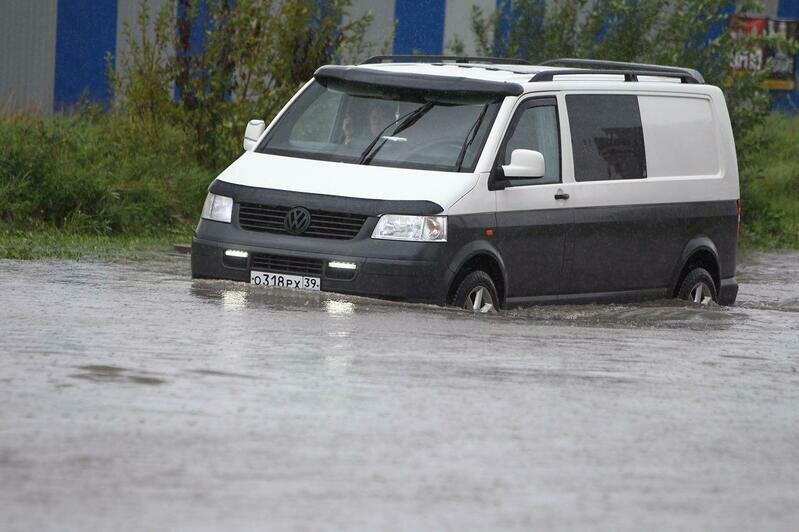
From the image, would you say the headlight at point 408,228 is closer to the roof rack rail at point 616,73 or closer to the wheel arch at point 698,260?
the roof rack rail at point 616,73

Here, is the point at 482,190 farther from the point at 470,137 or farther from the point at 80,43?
the point at 80,43

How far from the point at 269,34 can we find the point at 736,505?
1519 cm

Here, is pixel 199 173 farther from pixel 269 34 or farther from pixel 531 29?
pixel 531 29

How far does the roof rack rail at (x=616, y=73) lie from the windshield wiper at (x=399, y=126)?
0.77m

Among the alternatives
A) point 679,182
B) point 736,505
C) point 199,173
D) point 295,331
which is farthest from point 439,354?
point 199,173

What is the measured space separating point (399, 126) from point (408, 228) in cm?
122

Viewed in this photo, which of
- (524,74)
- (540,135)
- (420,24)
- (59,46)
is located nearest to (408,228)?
(540,135)

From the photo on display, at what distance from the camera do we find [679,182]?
534 inches

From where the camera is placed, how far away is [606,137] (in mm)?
12969

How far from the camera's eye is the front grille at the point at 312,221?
11.3m

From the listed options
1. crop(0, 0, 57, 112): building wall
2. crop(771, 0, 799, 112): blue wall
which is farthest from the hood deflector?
crop(771, 0, 799, 112): blue wall

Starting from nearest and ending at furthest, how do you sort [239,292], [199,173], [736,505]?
[736,505], [239,292], [199,173]

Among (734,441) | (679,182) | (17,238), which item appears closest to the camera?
(734,441)

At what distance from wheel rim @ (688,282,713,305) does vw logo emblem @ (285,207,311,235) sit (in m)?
3.64
